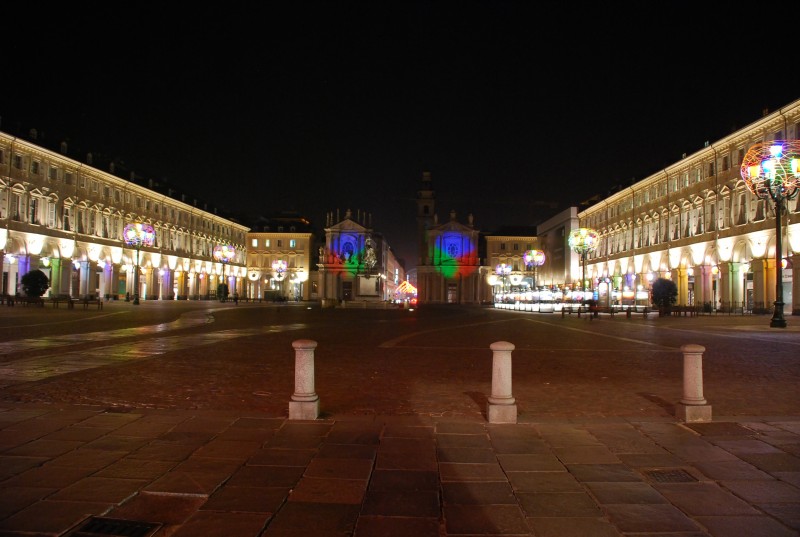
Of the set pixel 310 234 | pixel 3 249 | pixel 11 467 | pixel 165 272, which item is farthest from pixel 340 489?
pixel 310 234

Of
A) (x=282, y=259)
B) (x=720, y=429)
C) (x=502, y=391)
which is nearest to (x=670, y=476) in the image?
(x=720, y=429)

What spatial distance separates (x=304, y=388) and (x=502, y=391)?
8.18 ft

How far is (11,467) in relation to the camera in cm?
509

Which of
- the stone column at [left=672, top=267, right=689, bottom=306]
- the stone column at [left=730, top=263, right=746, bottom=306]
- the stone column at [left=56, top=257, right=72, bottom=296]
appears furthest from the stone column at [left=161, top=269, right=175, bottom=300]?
the stone column at [left=730, top=263, right=746, bottom=306]

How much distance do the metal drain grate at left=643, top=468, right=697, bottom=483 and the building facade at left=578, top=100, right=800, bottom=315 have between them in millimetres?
35745

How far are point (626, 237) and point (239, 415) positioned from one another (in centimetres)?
7103

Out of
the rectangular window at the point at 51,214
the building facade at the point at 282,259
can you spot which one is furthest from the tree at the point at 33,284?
the building facade at the point at 282,259

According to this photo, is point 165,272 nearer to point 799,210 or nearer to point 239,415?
point 799,210

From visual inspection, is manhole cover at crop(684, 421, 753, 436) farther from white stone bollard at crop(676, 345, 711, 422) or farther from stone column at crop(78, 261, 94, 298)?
stone column at crop(78, 261, 94, 298)

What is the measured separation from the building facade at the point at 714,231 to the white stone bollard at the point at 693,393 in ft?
109

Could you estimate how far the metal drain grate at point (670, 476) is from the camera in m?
4.96

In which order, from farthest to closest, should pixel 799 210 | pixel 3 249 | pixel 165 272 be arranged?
pixel 165 272, pixel 3 249, pixel 799 210

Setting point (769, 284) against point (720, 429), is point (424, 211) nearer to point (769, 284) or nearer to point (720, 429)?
point (769, 284)

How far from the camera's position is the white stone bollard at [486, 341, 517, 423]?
23.3ft
